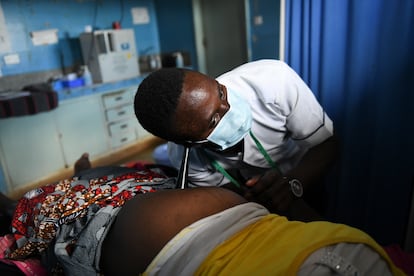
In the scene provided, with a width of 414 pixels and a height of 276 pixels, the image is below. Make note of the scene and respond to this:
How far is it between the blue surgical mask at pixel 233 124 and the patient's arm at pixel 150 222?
0.84ft

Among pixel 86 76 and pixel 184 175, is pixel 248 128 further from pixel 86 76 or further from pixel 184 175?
pixel 86 76

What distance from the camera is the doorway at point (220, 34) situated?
380 cm

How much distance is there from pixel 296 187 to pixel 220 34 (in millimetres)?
3302

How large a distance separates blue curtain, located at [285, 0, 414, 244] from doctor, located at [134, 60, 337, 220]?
33cm

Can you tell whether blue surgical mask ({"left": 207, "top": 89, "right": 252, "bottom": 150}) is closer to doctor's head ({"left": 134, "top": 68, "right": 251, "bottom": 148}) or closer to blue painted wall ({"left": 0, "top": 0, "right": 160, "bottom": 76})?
doctor's head ({"left": 134, "top": 68, "right": 251, "bottom": 148})

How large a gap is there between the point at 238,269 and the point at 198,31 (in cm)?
383

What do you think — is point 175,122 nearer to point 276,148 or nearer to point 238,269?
point 238,269

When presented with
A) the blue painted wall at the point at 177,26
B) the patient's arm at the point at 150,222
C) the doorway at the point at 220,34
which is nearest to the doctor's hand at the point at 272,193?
the patient's arm at the point at 150,222

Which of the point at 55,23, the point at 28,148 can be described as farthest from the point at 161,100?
the point at 55,23

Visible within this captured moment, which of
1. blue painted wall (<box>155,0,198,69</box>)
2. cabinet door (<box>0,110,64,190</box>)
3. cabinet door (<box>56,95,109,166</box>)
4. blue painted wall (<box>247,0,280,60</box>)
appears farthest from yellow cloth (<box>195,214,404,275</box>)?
blue painted wall (<box>155,0,198,69</box>)

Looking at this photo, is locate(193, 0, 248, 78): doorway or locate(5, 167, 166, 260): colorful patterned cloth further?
locate(193, 0, 248, 78): doorway

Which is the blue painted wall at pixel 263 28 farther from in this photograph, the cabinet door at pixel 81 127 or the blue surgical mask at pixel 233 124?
the blue surgical mask at pixel 233 124

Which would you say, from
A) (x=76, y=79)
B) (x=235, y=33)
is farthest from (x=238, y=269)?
(x=235, y=33)

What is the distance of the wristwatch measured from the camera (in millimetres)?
1023
